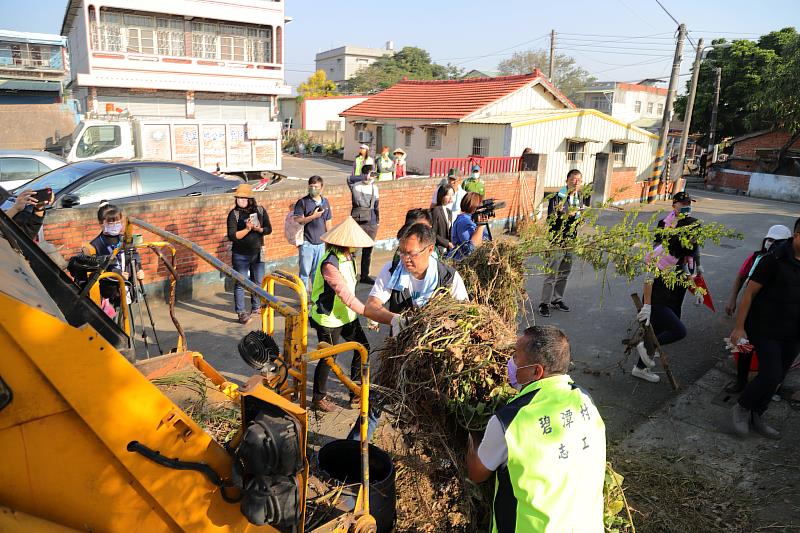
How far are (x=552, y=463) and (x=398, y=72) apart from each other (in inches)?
2540

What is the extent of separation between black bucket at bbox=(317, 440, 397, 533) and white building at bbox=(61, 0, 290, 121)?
1104 inches

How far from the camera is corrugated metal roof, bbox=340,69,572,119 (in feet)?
80.2

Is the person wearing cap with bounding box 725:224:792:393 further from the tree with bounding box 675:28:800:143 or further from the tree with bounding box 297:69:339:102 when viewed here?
the tree with bounding box 297:69:339:102

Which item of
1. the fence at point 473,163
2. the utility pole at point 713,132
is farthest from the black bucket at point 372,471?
the utility pole at point 713,132

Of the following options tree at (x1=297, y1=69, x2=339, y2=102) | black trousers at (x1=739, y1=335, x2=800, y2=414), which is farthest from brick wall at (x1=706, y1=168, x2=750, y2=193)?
tree at (x1=297, y1=69, x2=339, y2=102)

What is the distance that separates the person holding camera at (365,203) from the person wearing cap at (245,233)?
76.1 inches

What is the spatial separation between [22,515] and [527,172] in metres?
12.9

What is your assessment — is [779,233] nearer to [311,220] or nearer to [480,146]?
[311,220]

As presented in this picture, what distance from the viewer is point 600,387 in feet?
18.6

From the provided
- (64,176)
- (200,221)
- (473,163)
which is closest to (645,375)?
(200,221)

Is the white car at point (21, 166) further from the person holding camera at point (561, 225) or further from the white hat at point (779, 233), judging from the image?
the white hat at point (779, 233)

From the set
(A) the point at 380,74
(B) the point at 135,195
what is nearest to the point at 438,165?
(B) the point at 135,195

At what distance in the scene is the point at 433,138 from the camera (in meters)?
25.5

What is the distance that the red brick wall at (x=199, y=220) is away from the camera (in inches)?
255
